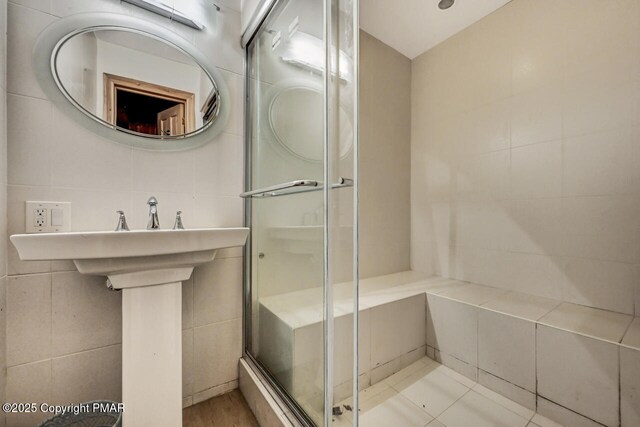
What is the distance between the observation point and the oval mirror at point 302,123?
73 centimetres

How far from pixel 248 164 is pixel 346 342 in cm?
95

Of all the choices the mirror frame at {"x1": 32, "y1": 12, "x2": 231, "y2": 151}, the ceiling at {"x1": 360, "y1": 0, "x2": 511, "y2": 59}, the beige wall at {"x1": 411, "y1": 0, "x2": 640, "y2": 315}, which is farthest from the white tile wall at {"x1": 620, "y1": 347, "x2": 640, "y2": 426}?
the ceiling at {"x1": 360, "y1": 0, "x2": 511, "y2": 59}

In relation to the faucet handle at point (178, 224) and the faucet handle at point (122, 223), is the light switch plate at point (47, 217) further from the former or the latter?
the faucet handle at point (178, 224)

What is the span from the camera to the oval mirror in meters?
0.73

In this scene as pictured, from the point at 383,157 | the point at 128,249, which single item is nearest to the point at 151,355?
the point at 128,249

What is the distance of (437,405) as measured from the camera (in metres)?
1.14

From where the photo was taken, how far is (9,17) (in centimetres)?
85

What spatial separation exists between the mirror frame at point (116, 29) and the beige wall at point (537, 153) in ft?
5.21

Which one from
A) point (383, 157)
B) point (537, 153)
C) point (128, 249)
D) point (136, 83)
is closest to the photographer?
point (128, 249)

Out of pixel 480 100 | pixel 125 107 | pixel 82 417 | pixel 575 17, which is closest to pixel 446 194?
pixel 480 100

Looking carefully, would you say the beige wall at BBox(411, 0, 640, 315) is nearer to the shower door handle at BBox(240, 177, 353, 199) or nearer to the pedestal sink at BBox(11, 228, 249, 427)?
the shower door handle at BBox(240, 177, 353, 199)

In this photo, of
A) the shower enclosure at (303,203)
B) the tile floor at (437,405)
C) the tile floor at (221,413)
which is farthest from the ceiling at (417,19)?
the tile floor at (221,413)

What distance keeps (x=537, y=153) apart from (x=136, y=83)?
2.09 metres

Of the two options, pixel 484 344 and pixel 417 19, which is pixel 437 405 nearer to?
pixel 484 344
